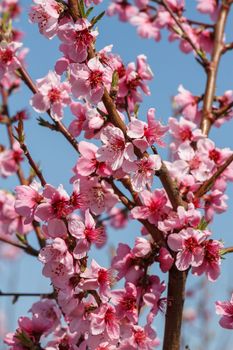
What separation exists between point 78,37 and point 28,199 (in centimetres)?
71

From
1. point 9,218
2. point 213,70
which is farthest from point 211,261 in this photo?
point 9,218

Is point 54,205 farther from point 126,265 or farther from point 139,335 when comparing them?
point 139,335

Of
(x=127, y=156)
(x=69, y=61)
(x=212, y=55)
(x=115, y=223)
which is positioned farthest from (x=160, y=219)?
(x=115, y=223)

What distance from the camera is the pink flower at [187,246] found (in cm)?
251

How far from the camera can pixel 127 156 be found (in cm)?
240

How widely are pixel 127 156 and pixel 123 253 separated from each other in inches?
24.4

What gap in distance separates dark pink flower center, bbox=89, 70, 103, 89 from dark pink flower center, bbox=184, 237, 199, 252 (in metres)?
0.77

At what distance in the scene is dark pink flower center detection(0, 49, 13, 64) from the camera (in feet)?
10.3

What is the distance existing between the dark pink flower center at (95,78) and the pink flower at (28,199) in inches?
19.5

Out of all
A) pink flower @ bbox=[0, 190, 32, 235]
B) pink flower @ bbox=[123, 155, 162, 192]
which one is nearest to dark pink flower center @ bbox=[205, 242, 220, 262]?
pink flower @ bbox=[123, 155, 162, 192]

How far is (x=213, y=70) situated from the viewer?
4086 millimetres

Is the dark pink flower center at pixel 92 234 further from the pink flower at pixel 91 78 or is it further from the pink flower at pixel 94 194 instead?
Answer: the pink flower at pixel 91 78

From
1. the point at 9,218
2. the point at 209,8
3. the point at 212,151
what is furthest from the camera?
the point at 209,8

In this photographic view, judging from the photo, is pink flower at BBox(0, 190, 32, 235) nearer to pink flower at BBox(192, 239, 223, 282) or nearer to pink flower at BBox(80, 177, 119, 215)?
pink flower at BBox(80, 177, 119, 215)
